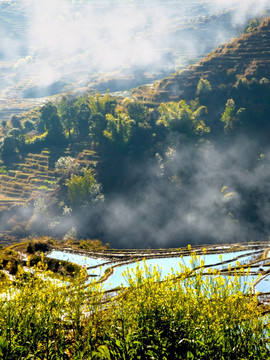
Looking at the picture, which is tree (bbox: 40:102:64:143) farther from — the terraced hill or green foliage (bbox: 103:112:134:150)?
the terraced hill

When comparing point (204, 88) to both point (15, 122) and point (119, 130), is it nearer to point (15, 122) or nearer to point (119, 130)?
point (119, 130)

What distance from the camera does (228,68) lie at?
12031 centimetres

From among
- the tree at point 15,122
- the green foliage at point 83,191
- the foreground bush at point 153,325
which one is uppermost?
the tree at point 15,122

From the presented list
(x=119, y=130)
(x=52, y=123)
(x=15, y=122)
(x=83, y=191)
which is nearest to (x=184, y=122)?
(x=119, y=130)

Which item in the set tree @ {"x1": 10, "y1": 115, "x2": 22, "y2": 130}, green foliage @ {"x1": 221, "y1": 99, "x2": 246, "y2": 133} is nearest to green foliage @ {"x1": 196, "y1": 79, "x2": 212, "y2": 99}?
green foliage @ {"x1": 221, "y1": 99, "x2": 246, "y2": 133}

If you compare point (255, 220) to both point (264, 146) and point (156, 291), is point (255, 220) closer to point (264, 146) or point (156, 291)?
point (264, 146)

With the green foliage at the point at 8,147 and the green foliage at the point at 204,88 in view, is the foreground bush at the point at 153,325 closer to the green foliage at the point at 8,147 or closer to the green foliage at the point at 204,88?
the green foliage at the point at 204,88

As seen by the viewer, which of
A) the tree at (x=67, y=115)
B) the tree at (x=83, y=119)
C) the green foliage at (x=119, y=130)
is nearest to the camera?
the green foliage at (x=119, y=130)

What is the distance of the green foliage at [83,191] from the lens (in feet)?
324

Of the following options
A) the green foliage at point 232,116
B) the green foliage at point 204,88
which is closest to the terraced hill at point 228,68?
the green foliage at point 204,88

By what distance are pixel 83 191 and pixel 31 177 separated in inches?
964

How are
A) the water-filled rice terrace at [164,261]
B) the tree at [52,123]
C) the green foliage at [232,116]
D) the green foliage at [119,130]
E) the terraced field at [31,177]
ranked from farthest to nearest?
1. the tree at [52,123]
2. the green foliage at [119,130]
3. the terraced field at [31,177]
4. the green foliage at [232,116]
5. the water-filled rice terrace at [164,261]

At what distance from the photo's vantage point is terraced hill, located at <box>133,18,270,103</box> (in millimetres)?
114938

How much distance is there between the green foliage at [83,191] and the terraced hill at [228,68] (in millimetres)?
46280
